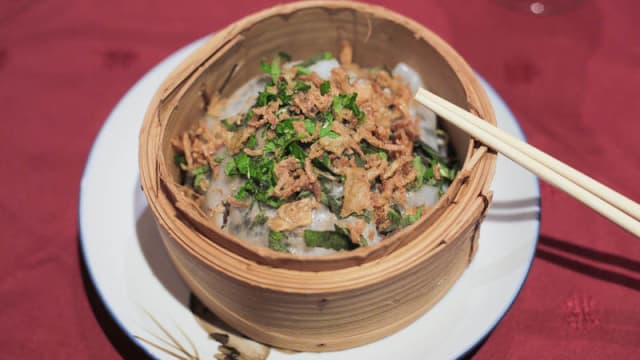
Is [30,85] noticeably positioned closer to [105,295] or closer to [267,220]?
[105,295]

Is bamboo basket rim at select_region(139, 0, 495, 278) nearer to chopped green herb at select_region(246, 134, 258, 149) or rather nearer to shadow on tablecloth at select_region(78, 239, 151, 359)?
chopped green herb at select_region(246, 134, 258, 149)

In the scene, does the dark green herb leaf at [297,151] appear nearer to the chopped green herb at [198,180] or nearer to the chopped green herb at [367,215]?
the chopped green herb at [367,215]

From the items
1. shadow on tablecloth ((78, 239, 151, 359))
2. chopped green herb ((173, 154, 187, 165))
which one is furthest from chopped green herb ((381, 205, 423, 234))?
shadow on tablecloth ((78, 239, 151, 359))

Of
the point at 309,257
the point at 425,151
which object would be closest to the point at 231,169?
the point at 309,257

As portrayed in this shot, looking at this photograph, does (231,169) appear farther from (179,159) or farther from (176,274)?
(176,274)

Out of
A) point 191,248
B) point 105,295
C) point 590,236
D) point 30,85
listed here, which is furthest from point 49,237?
point 590,236

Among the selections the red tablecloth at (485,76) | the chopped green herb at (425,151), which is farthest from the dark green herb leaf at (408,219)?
the red tablecloth at (485,76)
